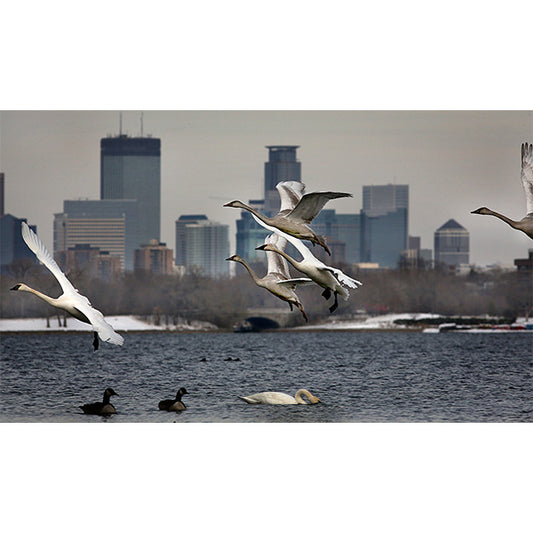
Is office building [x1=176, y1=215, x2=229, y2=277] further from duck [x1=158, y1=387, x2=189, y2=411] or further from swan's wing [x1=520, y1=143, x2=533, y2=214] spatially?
swan's wing [x1=520, y1=143, x2=533, y2=214]

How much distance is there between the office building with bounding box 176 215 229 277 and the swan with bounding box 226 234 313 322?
2074cm

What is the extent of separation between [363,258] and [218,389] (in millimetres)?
18378

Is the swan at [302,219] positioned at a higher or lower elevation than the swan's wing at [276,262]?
higher

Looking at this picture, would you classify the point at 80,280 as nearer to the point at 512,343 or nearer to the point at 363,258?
the point at 363,258

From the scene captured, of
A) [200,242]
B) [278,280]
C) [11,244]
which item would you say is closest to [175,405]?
[278,280]

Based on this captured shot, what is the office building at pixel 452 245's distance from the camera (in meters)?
36.8

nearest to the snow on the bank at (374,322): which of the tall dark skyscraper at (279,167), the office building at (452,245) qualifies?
the office building at (452,245)

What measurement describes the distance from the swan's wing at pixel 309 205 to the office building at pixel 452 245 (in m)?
21.6

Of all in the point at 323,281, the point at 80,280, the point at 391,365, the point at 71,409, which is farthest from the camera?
the point at 80,280

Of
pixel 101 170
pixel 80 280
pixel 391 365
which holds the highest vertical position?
pixel 101 170

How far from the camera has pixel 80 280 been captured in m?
39.6

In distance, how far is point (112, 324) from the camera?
40.4 m

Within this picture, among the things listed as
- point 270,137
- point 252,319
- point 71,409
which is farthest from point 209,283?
point 71,409

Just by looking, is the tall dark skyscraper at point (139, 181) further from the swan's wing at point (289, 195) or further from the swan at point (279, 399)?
the swan's wing at point (289, 195)
